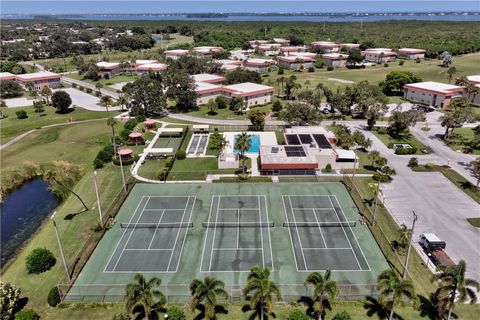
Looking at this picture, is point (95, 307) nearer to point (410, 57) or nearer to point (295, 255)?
point (295, 255)

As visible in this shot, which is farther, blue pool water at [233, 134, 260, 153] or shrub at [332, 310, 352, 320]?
blue pool water at [233, 134, 260, 153]

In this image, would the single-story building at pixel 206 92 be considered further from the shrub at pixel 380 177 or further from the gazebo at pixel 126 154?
the shrub at pixel 380 177

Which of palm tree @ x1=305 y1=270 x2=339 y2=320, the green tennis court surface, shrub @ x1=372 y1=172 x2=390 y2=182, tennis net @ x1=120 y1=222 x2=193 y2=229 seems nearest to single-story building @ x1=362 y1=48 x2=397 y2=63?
shrub @ x1=372 y1=172 x2=390 y2=182

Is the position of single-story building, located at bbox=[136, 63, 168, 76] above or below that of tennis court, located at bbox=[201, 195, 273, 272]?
above

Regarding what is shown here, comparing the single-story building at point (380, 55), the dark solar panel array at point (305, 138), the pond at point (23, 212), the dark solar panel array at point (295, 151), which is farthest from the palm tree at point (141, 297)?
the single-story building at point (380, 55)

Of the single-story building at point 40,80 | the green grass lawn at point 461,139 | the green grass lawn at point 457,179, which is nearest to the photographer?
the green grass lawn at point 457,179

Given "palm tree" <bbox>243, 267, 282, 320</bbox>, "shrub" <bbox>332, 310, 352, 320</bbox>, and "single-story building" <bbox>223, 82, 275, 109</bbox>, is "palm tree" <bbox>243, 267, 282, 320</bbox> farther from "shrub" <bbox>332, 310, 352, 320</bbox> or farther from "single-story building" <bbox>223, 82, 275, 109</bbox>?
"single-story building" <bbox>223, 82, 275, 109</bbox>

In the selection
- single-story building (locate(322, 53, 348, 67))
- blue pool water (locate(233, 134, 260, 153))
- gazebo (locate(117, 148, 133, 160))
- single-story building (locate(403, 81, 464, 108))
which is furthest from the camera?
single-story building (locate(322, 53, 348, 67))
